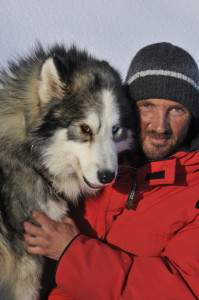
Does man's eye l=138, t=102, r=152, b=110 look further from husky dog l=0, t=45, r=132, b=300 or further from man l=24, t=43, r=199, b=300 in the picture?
husky dog l=0, t=45, r=132, b=300

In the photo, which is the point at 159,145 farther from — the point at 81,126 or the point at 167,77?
the point at 81,126

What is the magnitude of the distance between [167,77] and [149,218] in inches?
44.9

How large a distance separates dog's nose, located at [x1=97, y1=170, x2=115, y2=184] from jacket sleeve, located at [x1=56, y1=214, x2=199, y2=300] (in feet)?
1.41

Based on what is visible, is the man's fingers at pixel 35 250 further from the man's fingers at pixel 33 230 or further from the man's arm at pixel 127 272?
the man's arm at pixel 127 272

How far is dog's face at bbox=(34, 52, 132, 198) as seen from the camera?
81.4 inches

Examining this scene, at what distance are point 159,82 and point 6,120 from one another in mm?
1259

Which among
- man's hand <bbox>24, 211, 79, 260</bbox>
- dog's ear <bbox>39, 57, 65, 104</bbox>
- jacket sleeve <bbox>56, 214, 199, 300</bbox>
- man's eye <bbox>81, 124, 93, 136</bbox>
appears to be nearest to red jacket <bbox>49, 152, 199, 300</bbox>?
jacket sleeve <bbox>56, 214, 199, 300</bbox>

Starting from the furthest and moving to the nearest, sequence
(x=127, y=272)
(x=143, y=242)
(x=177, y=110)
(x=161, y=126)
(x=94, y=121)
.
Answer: (x=177, y=110), (x=161, y=126), (x=143, y=242), (x=94, y=121), (x=127, y=272)

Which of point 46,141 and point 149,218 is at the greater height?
point 46,141

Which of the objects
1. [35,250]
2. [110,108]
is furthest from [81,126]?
[35,250]

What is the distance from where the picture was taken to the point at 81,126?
2160 millimetres

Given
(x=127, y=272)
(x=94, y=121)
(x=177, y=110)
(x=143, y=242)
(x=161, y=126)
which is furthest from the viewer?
(x=177, y=110)

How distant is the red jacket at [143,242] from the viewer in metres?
1.84

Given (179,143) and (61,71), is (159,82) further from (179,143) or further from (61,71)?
(61,71)
